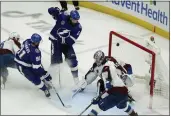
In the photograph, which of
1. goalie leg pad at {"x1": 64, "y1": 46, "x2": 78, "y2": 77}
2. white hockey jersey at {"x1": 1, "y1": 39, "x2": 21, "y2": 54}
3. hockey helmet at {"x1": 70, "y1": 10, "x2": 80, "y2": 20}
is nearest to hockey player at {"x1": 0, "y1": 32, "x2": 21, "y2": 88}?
white hockey jersey at {"x1": 1, "y1": 39, "x2": 21, "y2": 54}

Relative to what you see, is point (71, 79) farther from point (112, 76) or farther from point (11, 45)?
point (112, 76)

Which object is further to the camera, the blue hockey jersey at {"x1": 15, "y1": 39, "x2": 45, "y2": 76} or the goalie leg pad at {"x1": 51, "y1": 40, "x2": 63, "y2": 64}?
the goalie leg pad at {"x1": 51, "y1": 40, "x2": 63, "y2": 64}

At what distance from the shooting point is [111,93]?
11.5 feet

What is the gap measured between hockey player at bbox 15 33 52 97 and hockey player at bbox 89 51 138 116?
2.14ft

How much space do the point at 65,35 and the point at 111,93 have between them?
954 mm

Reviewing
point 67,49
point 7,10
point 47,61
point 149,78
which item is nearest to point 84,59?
point 47,61

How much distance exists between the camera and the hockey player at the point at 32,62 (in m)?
3.93

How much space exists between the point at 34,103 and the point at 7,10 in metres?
3.42

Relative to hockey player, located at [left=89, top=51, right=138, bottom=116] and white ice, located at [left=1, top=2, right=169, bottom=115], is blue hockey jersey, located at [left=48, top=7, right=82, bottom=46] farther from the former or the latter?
hockey player, located at [left=89, top=51, right=138, bottom=116]

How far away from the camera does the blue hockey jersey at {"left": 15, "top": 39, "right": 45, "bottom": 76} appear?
3.93 m

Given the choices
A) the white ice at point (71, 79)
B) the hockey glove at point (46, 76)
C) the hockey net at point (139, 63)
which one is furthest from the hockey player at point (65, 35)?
the hockey net at point (139, 63)

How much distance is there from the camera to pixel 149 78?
163 inches

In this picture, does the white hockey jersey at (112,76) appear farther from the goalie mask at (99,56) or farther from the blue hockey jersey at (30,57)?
the blue hockey jersey at (30,57)

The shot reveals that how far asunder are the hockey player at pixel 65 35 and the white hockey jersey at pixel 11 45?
1.15 ft
